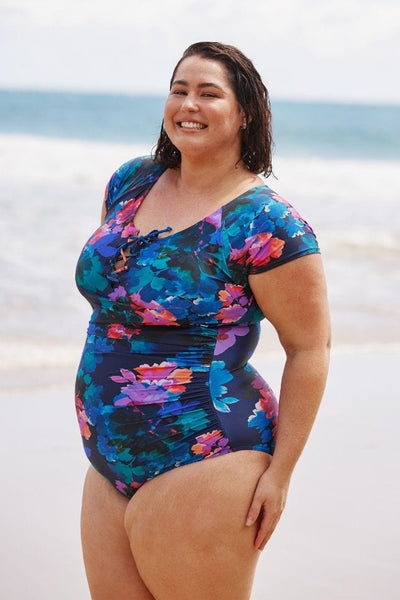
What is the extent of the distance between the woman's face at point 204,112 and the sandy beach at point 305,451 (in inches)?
73.7

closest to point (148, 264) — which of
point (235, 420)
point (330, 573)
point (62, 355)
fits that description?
point (235, 420)

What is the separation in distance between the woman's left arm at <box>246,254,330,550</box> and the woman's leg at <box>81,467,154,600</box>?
0.35 meters

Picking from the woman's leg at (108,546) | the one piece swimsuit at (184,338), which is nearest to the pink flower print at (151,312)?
the one piece swimsuit at (184,338)

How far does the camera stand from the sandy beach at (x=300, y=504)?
152 inches

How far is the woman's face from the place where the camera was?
8.62 ft

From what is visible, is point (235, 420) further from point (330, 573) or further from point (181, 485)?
point (330, 573)

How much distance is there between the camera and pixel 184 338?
8.24 ft

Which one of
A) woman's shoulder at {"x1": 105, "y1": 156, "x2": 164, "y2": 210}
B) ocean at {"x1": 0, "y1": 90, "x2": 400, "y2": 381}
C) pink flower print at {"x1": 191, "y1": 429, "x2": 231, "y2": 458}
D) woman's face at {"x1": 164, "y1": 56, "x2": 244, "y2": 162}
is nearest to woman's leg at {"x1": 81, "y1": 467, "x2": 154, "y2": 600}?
pink flower print at {"x1": 191, "y1": 429, "x2": 231, "y2": 458}

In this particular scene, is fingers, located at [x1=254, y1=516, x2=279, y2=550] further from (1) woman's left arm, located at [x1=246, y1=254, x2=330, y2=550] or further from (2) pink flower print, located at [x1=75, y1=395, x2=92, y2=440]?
(2) pink flower print, located at [x1=75, y1=395, x2=92, y2=440]

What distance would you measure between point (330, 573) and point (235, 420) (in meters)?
1.63

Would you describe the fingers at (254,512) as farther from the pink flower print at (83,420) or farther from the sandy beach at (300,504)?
the sandy beach at (300,504)

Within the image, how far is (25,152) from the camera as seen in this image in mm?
24438

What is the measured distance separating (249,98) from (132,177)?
0.41 metres

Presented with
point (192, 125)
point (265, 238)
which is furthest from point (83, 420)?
point (192, 125)
